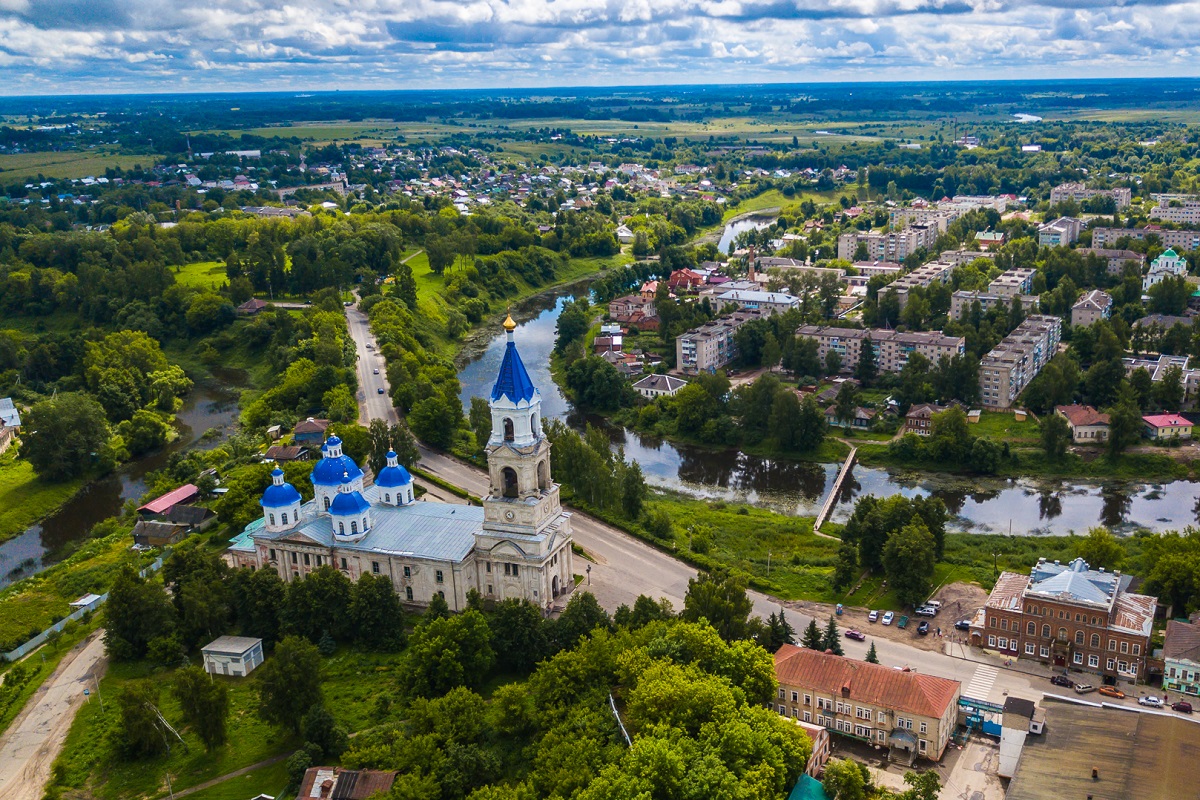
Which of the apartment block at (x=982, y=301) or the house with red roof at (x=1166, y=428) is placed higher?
the apartment block at (x=982, y=301)

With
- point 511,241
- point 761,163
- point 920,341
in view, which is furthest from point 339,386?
point 761,163

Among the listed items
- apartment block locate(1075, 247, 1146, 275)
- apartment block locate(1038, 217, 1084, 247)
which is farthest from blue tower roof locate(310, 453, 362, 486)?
apartment block locate(1038, 217, 1084, 247)

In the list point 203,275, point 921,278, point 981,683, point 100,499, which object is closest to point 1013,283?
point 921,278

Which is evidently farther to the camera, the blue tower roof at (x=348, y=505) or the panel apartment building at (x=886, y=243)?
the panel apartment building at (x=886, y=243)

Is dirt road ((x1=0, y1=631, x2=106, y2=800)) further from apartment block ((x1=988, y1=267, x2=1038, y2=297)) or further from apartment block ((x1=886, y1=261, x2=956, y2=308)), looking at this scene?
apartment block ((x1=988, y1=267, x2=1038, y2=297))

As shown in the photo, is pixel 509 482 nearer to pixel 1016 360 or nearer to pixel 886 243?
pixel 1016 360

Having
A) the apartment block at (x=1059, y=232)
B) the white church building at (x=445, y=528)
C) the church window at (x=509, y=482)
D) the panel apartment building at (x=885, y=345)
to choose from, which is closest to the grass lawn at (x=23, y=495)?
the white church building at (x=445, y=528)

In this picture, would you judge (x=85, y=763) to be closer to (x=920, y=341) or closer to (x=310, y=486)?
(x=310, y=486)

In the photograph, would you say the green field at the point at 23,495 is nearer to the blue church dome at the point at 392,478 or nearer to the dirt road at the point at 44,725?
the dirt road at the point at 44,725
